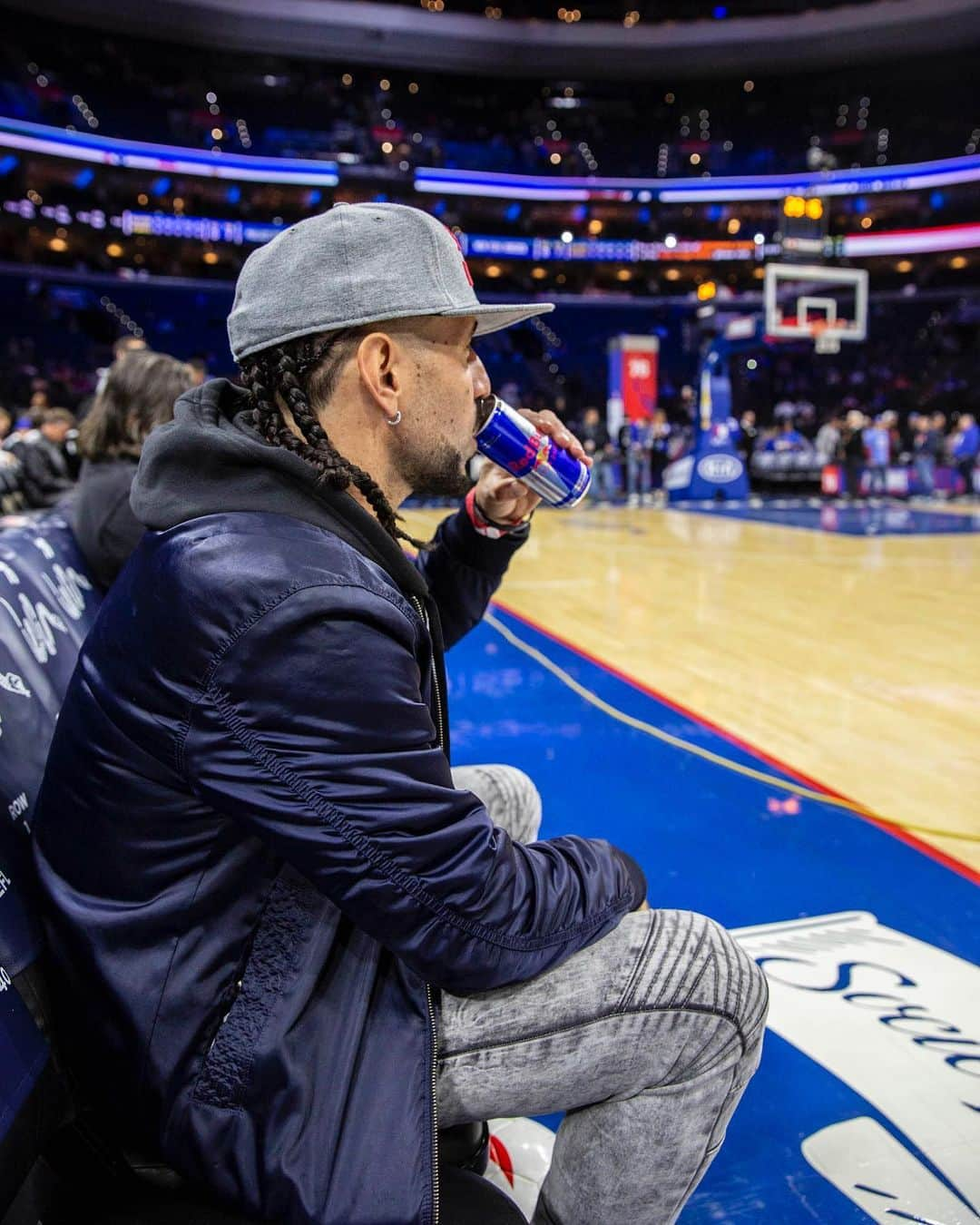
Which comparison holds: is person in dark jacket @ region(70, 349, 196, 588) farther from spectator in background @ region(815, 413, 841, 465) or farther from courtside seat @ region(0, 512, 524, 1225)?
spectator in background @ region(815, 413, 841, 465)

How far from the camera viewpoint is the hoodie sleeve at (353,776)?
1015mm

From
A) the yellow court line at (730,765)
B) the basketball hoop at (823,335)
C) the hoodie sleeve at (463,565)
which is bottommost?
the yellow court line at (730,765)

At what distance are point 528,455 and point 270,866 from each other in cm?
91

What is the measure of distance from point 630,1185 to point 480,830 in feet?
1.67

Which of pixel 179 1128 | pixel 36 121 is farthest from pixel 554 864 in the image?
pixel 36 121

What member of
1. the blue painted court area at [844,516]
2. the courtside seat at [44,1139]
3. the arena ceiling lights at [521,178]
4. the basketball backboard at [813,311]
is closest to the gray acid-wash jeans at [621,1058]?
the courtside seat at [44,1139]

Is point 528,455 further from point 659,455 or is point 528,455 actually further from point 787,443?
point 659,455

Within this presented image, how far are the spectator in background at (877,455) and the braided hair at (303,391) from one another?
1642 cm

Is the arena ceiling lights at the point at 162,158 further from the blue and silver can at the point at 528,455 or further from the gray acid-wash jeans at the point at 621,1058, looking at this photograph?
the gray acid-wash jeans at the point at 621,1058

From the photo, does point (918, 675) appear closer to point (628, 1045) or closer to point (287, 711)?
point (628, 1045)

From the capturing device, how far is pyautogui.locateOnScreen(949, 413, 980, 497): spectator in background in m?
16.9

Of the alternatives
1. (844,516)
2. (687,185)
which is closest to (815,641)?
(844,516)

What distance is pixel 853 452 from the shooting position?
16469mm

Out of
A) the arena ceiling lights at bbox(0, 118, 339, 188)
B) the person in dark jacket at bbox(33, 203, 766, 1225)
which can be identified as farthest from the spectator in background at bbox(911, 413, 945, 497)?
the person in dark jacket at bbox(33, 203, 766, 1225)
